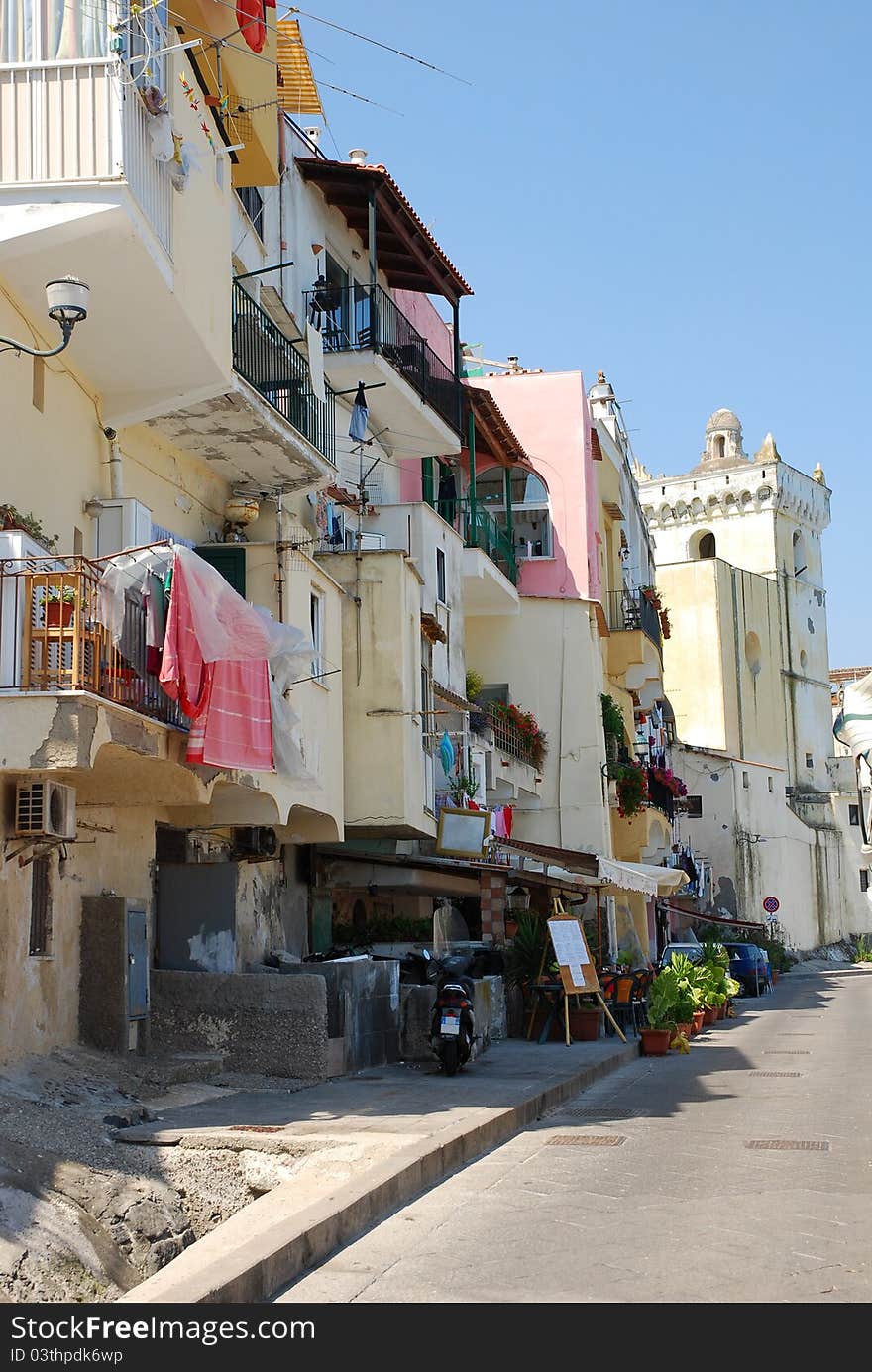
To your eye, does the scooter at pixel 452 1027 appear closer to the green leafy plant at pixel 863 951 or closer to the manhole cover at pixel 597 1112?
the manhole cover at pixel 597 1112

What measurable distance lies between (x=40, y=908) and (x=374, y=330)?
12198 mm

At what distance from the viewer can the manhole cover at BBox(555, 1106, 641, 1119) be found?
1402 centimetres

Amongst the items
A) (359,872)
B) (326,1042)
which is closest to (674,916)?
(359,872)

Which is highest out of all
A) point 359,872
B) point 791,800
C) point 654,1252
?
point 791,800

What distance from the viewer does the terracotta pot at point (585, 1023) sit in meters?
21.7

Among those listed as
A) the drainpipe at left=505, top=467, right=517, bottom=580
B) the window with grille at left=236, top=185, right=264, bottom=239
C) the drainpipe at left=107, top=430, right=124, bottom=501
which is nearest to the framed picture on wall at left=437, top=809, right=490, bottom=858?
the window with grille at left=236, top=185, right=264, bottom=239

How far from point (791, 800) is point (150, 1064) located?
71.9 metres

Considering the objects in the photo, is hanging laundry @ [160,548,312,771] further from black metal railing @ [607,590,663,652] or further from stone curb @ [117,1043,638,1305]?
black metal railing @ [607,590,663,652]

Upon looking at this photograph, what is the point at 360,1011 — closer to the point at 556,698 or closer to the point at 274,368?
the point at 274,368

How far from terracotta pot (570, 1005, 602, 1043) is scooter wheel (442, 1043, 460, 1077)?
603 centimetres

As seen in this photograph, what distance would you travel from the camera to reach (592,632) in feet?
117
